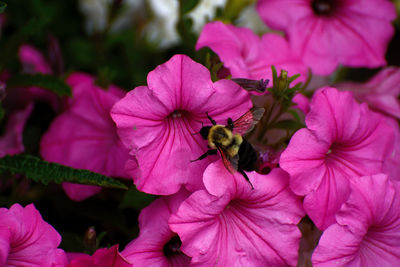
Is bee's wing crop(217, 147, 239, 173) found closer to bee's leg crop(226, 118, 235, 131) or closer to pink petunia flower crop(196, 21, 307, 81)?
bee's leg crop(226, 118, 235, 131)

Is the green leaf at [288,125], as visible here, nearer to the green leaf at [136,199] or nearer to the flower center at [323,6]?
the green leaf at [136,199]

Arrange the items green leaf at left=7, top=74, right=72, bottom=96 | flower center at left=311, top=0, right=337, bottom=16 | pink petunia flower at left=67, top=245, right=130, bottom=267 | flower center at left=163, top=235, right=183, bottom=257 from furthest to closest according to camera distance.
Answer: flower center at left=311, top=0, right=337, bottom=16 < green leaf at left=7, top=74, right=72, bottom=96 < flower center at left=163, top=235, right=183, bottom=257 < pink petunia flower at left=67, top=245, right=130, bottom=267

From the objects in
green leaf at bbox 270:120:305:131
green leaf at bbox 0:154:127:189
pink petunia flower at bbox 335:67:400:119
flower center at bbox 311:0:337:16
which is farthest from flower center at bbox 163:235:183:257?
flower center at bbox 311:0:337:16

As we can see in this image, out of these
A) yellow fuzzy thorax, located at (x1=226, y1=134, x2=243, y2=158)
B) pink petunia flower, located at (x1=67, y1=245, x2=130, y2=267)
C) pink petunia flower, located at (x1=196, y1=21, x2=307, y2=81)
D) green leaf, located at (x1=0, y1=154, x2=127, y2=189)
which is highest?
pink petunia flower, located at (x1=196, y1=21, x2=307, y2=81)

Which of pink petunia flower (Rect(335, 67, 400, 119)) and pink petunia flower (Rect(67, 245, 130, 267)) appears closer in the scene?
pink petunia flower (Rect(67, 245, 130, 267))

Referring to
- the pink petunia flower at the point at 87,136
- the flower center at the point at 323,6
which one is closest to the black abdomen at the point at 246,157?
the pink petunia flower at the point at 87,136

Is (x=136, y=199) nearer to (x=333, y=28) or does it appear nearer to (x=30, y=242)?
(x=30, y=242)
